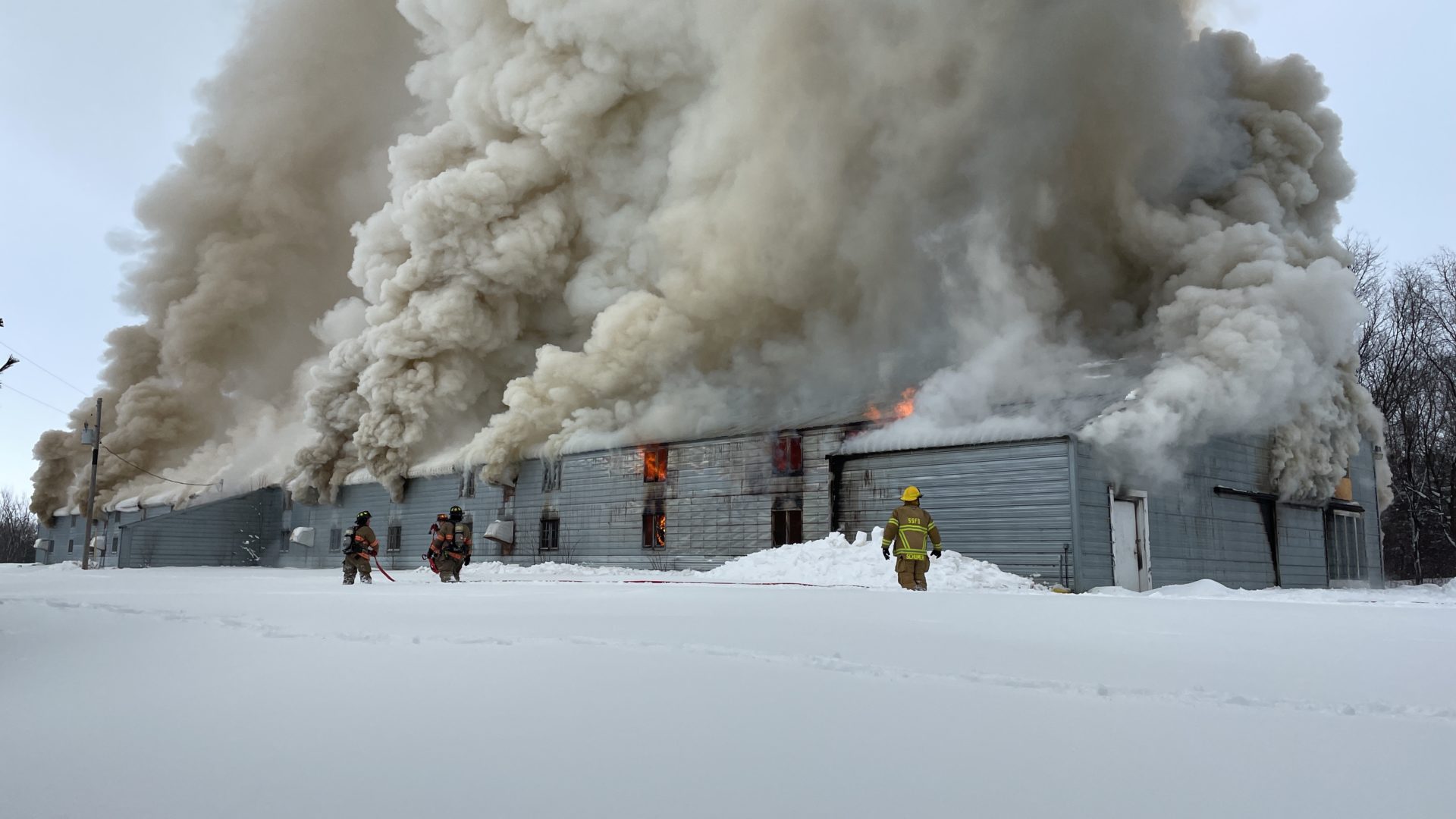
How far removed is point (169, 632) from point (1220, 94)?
25.9 meters

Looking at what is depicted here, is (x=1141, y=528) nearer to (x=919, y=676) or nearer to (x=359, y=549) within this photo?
(x=359, y=549)

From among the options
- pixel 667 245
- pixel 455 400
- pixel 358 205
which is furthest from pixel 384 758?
pixel 358 205

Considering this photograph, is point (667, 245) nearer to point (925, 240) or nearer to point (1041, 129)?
point (925, 240)

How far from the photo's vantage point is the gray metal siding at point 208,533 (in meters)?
34.3

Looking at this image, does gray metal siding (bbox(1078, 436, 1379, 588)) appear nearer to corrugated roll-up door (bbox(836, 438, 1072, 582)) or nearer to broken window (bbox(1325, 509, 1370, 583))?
corrugated roll-up door (bbox(836, 438, 1072, 582))

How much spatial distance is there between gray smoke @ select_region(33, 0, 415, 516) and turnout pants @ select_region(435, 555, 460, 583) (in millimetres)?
30189

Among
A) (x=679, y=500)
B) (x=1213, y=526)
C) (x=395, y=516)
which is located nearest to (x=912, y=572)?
(x=1213, y=526)

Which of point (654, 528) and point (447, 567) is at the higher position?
point (654, 528)

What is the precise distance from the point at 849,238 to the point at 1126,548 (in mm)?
11968

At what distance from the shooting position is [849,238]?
87.1 ft

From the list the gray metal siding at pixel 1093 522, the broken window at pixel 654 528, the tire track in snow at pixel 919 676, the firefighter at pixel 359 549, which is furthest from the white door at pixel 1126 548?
the tire track in snow at pixel 919 676

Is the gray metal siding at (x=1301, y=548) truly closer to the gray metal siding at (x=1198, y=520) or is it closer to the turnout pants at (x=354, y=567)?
the gray metal siding at (x=1198, y=520)

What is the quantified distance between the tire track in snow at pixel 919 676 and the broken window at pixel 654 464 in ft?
54.1

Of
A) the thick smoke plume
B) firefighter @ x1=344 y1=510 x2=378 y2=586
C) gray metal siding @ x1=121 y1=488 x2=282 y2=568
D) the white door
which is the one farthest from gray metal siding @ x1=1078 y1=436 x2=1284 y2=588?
gray metal siding @ x1=121 y1=488 x2=282 y2=568
